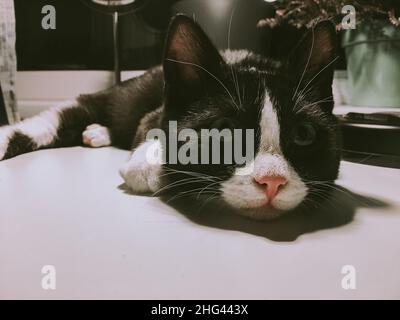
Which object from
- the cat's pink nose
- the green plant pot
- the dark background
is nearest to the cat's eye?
the cat's pink nose

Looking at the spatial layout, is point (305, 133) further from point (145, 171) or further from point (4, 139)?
point (4, 139)

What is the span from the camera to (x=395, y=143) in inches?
37.4

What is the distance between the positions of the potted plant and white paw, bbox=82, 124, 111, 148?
2.28 feet

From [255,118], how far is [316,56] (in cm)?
20

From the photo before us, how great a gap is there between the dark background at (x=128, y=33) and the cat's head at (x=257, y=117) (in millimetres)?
547

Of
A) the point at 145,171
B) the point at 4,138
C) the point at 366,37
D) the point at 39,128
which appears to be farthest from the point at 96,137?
the point at 366,37

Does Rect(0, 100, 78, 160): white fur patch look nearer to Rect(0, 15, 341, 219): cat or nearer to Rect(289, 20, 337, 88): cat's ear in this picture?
Rect(0, 15, 341, 219): cat

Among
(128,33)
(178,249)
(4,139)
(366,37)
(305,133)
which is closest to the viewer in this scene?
(178,249)

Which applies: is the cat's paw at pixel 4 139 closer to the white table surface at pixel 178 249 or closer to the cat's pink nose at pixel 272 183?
the white table surface at pixel 178 249

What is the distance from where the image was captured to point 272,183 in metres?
0.57

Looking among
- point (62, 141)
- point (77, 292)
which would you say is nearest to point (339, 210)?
point (77, 292)

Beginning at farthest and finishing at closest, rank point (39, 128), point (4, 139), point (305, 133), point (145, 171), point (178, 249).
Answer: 1. point (39, 128)
2. point (4, 139)
3. point (145, 171)
4. point (305, 133)
5. point (178, 249)

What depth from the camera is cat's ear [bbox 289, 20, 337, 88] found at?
695 millimetres
